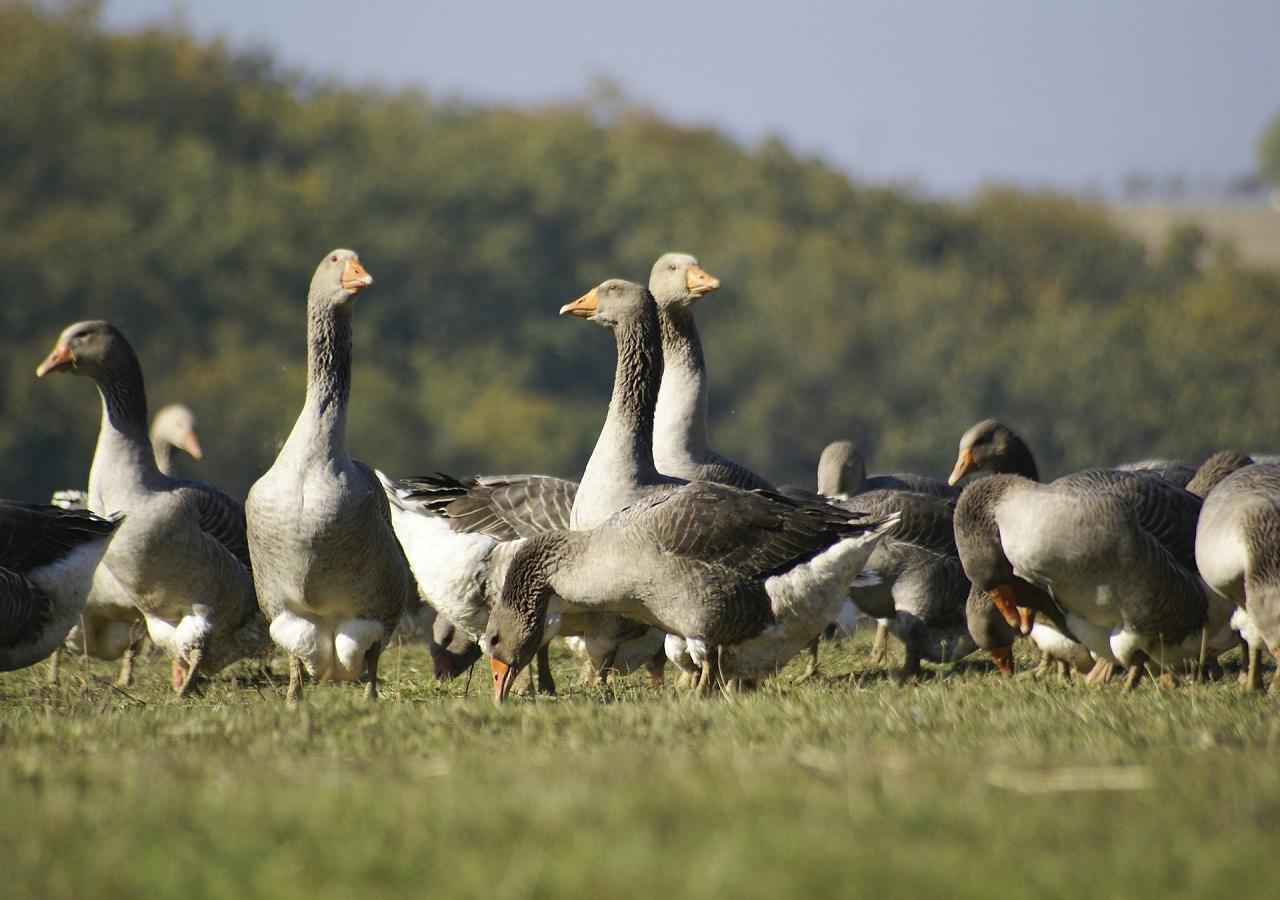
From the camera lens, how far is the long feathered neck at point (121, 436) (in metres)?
10.2

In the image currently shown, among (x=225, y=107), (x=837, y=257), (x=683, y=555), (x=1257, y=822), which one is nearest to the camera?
(x=1257, y=822)

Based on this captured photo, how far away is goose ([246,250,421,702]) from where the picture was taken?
905cm

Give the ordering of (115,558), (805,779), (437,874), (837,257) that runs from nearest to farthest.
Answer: (437,874) → (805,779) → (115,558) → (837,257)

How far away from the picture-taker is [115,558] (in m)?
9.98

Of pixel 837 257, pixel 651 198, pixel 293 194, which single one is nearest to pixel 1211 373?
pixel 837 257

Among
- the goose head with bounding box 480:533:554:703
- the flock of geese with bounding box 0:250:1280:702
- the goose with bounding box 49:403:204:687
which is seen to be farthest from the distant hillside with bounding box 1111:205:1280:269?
the goose head with bounding box 480:533:554:703

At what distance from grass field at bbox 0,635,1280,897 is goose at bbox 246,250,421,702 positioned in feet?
7.24

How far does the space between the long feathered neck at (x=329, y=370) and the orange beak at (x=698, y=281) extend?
2.80 m

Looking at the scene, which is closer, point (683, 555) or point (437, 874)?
point (437, 874)

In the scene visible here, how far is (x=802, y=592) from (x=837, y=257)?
239ft

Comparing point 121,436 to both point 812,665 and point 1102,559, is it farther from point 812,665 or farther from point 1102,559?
point 1102,559

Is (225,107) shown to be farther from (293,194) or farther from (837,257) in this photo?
(837,257)

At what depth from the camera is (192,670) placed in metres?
9.95

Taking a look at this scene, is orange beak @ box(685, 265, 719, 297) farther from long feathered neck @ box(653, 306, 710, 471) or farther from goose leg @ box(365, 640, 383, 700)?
goose leg @ box(365, 640, 383, 700)
